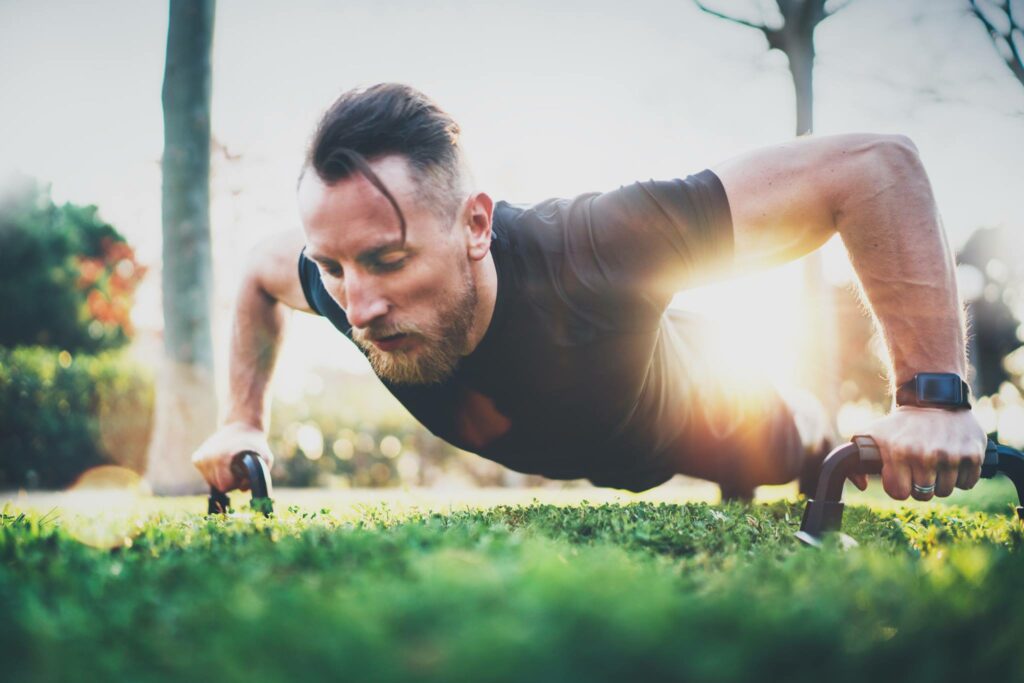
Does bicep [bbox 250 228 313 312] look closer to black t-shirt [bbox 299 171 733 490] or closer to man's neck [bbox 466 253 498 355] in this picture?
black t-shirt [bbox 299 171 733 490]

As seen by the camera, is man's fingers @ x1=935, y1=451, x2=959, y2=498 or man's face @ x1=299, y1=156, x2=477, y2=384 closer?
man's fingers @ x1=935, y1=451, x2=959, y2=498

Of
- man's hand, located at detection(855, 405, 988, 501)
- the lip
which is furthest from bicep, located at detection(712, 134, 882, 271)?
the lip

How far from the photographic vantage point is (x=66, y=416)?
11.4 m

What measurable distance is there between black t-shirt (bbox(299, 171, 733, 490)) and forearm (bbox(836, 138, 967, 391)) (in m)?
0.47

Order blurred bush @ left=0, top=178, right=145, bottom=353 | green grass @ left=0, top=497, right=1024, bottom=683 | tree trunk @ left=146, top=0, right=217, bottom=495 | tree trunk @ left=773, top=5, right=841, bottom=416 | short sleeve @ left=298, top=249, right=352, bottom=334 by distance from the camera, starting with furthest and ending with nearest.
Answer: blurred bush @ left=0, top=178, right=145, bottom=353
tree trunk @ left=146, top=0, right=217, bottom=495
tree trunk @ left=773, top=5, right=841, bottom=416
short sleeve @ left=298, top=249, right=352, bottom=334
green grass @ left=0, top=497, right=1024, bottom=683

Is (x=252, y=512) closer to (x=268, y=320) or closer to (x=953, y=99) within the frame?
(x=268, y=320)

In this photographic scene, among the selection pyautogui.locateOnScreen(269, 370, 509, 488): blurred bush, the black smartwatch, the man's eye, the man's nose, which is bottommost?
pyautogui.locateOnScreen(269, 370, 509, 488): blurred bush

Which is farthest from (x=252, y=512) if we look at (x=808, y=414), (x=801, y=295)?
(x=801, y=295)

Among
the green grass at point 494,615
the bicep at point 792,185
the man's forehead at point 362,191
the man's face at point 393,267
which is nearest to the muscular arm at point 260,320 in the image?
the man's face at point 393,267

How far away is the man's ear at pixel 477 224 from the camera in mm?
2857

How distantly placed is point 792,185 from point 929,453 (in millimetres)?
1025

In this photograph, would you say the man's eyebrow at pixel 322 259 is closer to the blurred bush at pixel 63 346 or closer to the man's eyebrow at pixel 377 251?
the man's eyebrow at pixel 377 251

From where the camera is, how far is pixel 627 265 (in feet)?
8.77

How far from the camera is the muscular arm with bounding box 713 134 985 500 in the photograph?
2.08m
